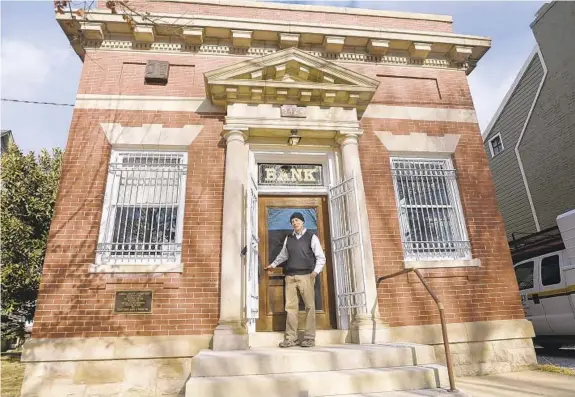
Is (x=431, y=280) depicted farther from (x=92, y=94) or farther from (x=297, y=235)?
(x=92, y=94)

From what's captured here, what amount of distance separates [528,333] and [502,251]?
4.60 feet

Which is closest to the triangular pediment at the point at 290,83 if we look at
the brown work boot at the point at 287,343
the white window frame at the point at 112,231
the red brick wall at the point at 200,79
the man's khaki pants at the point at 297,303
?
the red brick wall at the point at 200,79

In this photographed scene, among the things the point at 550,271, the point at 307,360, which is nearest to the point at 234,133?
the point at 307,360

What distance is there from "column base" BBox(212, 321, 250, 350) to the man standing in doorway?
1.76 feet

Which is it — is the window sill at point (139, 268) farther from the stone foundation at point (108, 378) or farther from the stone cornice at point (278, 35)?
the stone cornice at point (278, 35)

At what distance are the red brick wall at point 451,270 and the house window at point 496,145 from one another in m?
9.36

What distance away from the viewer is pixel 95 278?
213 inches

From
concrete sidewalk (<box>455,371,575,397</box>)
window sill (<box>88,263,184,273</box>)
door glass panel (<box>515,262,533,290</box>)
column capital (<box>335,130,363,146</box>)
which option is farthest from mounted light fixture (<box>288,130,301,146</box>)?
door glass panel (<box>515,262,533,290</box>)

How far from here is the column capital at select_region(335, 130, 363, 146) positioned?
21.3 feet

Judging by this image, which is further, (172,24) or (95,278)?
(172,24)

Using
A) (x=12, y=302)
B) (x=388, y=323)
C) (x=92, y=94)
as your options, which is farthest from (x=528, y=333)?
(x=12, y=302)

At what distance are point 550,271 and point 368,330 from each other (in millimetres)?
4770

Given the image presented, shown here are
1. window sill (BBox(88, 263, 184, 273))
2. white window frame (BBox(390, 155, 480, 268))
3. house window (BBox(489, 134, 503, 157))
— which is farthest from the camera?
house window (BBox(489, 134, 503, 157))

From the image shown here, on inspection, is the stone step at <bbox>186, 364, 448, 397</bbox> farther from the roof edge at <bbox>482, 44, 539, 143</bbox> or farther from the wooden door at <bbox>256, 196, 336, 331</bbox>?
the roof edge at <bbox>482, 44, 539, 143</bbox>
